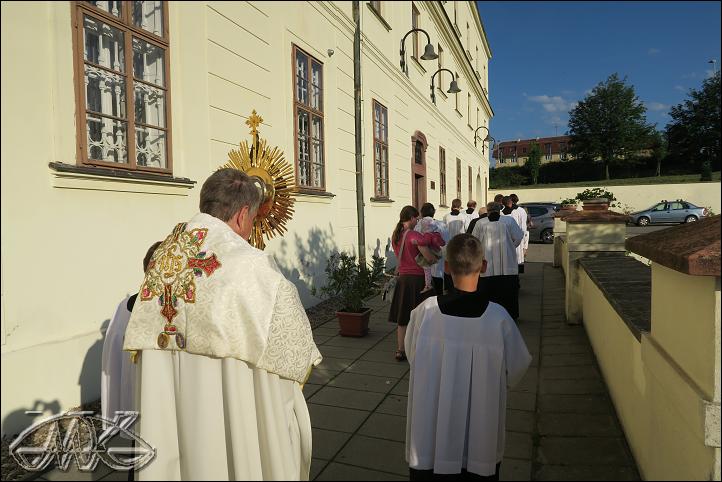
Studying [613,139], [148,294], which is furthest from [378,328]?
[613,139]

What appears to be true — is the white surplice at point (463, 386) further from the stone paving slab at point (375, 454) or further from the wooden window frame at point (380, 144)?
the wooden window frame at point (380, 144)

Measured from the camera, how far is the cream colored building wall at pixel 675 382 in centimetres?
189

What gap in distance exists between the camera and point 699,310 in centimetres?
197

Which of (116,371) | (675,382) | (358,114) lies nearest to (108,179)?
(116,371)

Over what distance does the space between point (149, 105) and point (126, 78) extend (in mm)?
388

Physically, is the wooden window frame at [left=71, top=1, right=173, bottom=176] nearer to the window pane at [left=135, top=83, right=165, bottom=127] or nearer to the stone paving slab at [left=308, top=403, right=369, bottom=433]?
the window pane at [left=135, top=83, right=165, bottom=127]

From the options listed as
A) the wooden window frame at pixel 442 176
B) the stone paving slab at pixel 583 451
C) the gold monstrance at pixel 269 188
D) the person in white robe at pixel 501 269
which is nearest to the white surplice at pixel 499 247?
the person in white robe at pixel 501 269

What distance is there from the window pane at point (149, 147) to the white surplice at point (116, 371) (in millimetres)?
2108

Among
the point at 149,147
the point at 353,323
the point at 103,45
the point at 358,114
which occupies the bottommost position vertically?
the point at 353,323

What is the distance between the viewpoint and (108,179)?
439 cm

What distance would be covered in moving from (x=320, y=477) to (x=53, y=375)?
2267 mm

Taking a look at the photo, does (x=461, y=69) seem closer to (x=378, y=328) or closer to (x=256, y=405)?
(x=378, y=328)

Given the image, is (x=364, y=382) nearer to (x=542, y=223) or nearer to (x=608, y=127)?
(x=542, y=223)

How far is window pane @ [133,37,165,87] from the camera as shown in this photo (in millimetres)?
4977
